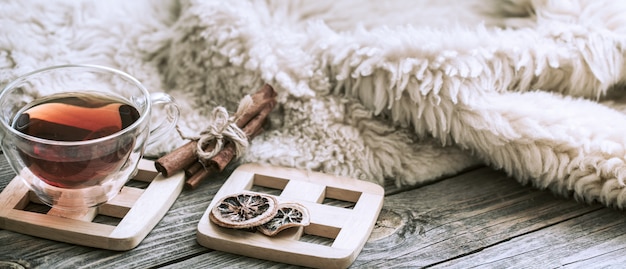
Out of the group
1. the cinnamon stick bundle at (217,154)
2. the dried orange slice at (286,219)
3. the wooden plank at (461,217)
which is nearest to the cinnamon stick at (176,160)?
the cinnamon stick bundle at (217,154)

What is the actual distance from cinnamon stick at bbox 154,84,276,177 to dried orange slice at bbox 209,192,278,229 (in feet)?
0.31

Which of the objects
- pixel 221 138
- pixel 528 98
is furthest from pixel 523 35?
pixel 221 138

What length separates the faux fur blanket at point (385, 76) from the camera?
97 cm

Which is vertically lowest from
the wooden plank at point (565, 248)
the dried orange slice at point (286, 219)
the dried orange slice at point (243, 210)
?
the wooden plank at point (565, 248)

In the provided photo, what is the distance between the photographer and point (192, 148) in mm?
969

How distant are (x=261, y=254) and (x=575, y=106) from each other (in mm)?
486

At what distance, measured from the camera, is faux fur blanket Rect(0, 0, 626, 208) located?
97 cm

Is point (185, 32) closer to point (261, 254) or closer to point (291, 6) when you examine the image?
point (291, 6)

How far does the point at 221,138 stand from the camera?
3.20 ft

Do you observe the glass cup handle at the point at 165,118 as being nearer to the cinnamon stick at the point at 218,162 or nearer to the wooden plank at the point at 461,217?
the cinnamon stick at the point at 218,162

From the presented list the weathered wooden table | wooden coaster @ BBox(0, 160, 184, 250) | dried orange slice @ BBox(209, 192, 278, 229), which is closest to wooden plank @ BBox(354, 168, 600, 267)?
the weathered wooden table

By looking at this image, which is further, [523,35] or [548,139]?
[523,35]

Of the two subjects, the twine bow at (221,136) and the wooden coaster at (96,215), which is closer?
the wooden coaster at (96,215)

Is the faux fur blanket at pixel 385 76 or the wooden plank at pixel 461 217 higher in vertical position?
the faux fur blanket at pixel 385 76
